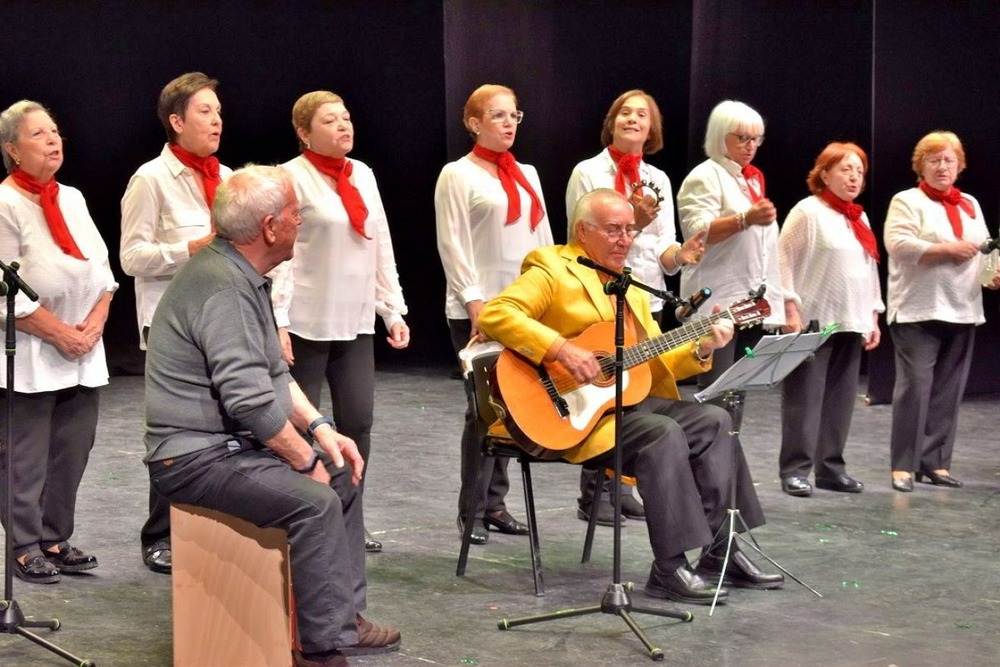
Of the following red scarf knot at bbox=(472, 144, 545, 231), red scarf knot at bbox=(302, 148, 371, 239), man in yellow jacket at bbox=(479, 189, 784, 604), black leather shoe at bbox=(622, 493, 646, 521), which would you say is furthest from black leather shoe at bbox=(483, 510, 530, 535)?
red scarf knot at bbox=(302, 148, 371, 239)

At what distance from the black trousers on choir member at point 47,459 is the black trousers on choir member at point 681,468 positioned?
1766mm

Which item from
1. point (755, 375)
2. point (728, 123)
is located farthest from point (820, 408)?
point (755, 375)

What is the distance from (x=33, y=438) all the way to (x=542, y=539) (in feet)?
6.34

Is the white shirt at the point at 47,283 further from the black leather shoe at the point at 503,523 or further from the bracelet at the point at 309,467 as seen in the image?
the black leather shoe at the point at 503,523

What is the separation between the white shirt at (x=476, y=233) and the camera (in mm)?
5547

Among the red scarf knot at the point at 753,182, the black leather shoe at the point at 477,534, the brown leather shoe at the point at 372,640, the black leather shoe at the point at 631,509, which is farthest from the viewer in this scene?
the red scarf knot at the point at 753,182

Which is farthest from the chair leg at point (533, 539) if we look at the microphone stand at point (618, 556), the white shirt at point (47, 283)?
the white shirt at point (47, 283)

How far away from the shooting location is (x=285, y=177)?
12.9 ft

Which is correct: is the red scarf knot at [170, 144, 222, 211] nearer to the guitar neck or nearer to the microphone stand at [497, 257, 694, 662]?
the microphone stand at [497, 257, 694, 662]

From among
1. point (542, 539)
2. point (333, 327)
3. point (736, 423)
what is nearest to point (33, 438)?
point (333, 327)

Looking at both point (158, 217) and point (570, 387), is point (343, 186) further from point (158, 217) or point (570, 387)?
point (570, 387)

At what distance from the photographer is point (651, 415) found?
480 centimetres

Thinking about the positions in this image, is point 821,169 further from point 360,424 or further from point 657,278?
point 360,424

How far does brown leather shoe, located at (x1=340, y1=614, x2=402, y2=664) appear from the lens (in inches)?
165
